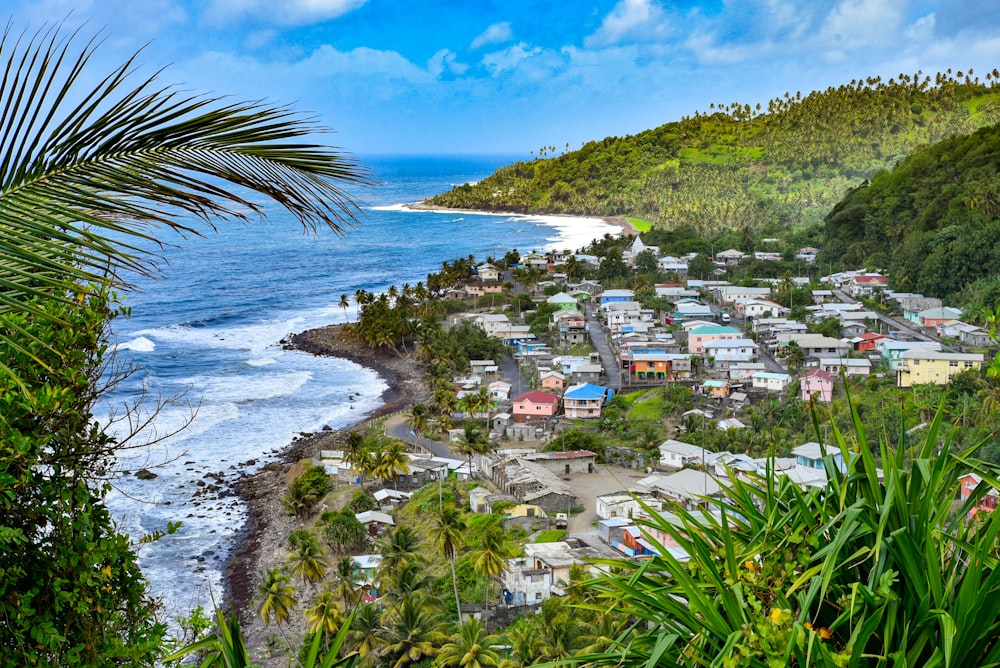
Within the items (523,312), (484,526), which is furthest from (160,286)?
(484,526)

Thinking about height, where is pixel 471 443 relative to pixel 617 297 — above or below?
below

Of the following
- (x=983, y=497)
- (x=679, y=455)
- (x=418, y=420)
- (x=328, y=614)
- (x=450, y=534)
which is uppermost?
(x=983, y=497)

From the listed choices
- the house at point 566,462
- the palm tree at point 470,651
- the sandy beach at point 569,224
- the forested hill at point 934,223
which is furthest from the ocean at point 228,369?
the forested hill at point 934,223

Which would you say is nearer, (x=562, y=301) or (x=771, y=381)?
(x=771, y=381)

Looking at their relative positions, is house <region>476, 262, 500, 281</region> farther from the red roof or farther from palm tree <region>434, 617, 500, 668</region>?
palm tree <region>434, 617, 500, 668</region>

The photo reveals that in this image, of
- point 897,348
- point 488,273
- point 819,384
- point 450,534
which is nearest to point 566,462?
point 450,534

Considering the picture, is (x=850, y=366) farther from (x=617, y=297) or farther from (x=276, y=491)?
(x=276, y=491)

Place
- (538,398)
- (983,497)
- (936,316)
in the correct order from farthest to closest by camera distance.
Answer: (936,316) < (538,398) < (983,497)
